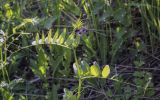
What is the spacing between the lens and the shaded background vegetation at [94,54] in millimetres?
1461

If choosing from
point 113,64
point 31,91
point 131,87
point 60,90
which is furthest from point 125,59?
point 31,91

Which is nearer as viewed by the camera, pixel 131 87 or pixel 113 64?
pixel 131 87

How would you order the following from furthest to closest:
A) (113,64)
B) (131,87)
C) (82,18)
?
(82,18)
(113,64)
(131,87)

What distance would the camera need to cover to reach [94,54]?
1.59 meters

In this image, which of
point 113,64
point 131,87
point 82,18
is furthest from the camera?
point 82,18

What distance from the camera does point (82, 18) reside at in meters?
1.79

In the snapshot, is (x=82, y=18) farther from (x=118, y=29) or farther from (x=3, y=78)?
(x=3, y=78)

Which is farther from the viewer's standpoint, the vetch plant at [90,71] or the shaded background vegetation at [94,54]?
the shaded background vegetation at [94,54]

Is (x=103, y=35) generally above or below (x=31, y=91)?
above

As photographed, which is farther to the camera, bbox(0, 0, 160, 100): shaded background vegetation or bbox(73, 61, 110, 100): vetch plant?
bbox(0, 0, 160, 100): shaded background vegetation

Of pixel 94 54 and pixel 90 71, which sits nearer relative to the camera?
pixel 90 71

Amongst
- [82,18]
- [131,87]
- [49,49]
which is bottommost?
[131,87]

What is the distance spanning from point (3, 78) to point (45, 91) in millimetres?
175

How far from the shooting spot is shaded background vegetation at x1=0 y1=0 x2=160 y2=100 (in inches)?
57.5
